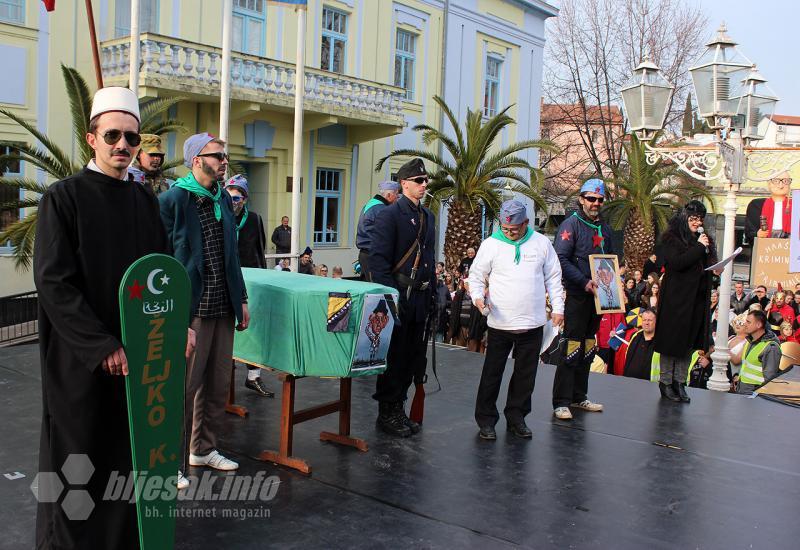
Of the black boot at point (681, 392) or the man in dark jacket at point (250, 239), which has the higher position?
the man in dark jacket at point (250, 239)

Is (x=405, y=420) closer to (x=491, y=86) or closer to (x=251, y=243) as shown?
(x=251, y=243)

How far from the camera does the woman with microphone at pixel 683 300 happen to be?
7.32m

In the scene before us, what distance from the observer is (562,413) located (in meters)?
6.49

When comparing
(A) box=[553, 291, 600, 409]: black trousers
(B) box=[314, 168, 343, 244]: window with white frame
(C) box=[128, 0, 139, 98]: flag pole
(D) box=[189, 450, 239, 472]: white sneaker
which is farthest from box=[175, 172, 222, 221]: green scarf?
(B) box=[314, 168, 343, 244]: window with white frame

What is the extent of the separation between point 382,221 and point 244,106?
1342 centimetres

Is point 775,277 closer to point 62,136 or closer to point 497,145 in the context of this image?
point 62,136

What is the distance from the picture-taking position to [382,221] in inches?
220

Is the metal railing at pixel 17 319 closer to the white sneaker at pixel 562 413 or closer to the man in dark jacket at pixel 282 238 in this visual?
the man in dark jacket at pixel 282 238

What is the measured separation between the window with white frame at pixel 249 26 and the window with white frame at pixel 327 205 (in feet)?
11.9

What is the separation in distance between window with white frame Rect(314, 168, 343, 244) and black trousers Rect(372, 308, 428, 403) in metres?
16.0

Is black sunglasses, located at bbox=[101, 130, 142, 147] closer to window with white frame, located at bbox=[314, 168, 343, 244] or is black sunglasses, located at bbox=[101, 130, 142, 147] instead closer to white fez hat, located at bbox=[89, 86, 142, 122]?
white fez hat, located at bbox=[89, 86, 142, 122]

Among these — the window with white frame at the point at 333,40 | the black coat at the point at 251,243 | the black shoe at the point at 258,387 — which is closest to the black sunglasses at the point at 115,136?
the black coat at the point at 251,243

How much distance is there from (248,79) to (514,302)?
44.4ft

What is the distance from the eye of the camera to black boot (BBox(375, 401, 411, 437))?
5.74 m
